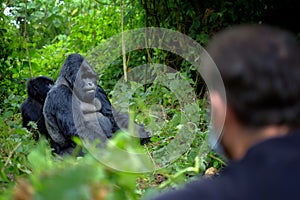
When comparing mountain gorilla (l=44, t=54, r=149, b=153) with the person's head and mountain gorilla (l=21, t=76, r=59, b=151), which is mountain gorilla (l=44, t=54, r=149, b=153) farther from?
the person's head

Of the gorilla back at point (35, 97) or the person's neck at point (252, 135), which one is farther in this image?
the gorilla back at point (35, 97)

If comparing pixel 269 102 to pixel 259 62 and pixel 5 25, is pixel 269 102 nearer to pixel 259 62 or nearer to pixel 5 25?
pixel 259 62

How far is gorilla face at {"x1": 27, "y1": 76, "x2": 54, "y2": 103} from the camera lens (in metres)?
5.80

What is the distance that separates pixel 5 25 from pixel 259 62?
20.5ft

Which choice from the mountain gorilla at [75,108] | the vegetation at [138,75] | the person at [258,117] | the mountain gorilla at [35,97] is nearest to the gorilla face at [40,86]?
the mountain gorilla at [35,97]

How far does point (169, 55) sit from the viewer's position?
7172mm

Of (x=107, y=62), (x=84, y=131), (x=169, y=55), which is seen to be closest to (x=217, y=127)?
(x=84, y=131)

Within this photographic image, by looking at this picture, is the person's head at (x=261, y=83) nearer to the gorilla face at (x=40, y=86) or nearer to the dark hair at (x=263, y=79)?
the dark hair at (x=263, y=79)

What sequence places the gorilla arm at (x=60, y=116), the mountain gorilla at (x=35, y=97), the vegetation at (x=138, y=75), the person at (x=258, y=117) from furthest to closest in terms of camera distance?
the mountain gorilla at (x=35, y=97) < the gorilla arm at (x=60, y=116) < the vegetation at (x=138, y=75) < the person at (x=258, y=117)

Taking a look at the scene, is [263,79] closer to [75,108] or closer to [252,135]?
[252,135]

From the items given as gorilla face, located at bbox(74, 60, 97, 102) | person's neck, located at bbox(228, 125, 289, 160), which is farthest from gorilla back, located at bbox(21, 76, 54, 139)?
person's neck, located at bbox(228, 125, 289, 160)

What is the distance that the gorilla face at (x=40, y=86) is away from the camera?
5801 mm

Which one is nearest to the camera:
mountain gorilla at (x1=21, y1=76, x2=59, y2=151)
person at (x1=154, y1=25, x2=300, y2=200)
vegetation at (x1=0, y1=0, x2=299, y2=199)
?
person at (x1=154, y1=25, x2=300, y2=200)

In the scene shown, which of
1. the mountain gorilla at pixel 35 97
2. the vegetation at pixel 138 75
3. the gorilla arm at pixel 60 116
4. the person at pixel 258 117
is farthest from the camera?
the mountain gorilla at pixel 35 97
